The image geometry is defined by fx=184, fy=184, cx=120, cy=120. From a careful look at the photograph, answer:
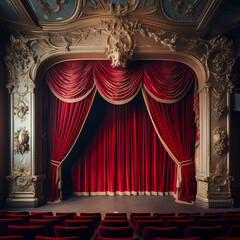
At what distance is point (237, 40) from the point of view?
4.62 m

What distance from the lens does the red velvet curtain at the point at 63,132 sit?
16.3 ft

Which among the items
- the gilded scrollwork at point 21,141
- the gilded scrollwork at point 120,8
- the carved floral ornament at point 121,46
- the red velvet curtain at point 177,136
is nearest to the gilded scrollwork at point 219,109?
the carved floral ornament at point 121,46

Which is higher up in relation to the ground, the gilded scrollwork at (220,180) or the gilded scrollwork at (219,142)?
the gilded scrollwork at (219,142)

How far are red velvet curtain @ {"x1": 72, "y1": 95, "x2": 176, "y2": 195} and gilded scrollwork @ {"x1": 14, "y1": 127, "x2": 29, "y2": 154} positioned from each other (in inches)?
61.6

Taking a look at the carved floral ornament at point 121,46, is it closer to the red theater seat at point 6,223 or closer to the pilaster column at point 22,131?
the pilaster column at point 22,131

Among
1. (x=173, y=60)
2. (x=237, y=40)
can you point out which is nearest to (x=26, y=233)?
(x=173, y=60)

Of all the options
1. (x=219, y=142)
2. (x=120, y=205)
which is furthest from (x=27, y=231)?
(x=219, y=142)

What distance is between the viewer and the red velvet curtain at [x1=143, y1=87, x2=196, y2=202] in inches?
197

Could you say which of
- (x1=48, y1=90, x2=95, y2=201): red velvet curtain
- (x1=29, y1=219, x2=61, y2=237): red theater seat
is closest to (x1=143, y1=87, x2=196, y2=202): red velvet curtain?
(x1=48, y1=90, x2=95, y2=201): red velvet curtain

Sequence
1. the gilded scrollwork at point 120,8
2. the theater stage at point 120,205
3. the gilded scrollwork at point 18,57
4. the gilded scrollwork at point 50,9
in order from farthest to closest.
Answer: the gilded scrollwork at point 18,57
the theater stage at point 120,205
the gilded scrollwork at point 120,8
the gilded scrollwork at point 50,9

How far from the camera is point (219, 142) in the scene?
450cm

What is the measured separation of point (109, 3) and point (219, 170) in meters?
4.72

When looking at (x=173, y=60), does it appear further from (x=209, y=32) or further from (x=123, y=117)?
(x=123, y=117)

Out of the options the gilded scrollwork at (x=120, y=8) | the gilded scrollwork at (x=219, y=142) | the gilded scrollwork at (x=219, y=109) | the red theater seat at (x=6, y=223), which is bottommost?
the red theater seat at (x=6, y=223)
